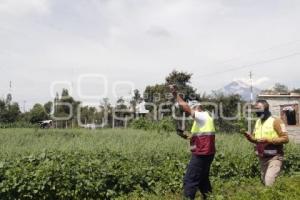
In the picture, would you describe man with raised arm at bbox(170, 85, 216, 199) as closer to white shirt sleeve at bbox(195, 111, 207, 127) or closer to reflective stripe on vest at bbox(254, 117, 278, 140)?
white shirt sleeve at bbox(195, 111, 207, 127)

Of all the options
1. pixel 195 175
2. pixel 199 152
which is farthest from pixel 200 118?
pixel 195 175

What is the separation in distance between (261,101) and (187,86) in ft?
115

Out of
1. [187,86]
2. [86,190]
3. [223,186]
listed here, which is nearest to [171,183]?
[223,186]

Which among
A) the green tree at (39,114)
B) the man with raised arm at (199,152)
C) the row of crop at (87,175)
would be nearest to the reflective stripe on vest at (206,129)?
the man with raised arm at (199,152)

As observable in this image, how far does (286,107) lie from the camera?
1110 inches

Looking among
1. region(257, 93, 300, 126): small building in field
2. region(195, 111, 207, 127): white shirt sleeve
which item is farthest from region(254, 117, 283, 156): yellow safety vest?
region(257, 93, 300, 126): small building in field

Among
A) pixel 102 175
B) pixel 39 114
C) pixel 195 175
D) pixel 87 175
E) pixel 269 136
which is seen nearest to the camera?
pixel 195 175

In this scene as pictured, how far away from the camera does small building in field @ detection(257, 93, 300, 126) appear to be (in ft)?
90.8

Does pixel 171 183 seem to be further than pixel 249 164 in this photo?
No

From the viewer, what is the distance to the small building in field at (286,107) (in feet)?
90.8

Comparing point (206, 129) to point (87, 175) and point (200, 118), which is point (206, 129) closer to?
point (200, 118)

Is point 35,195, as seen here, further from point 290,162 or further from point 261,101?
point 290,162

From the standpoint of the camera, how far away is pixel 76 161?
840cm

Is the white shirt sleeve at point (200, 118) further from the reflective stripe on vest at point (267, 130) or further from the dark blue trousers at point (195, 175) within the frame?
→ the reflective stripe on vest at point (267, 130)
